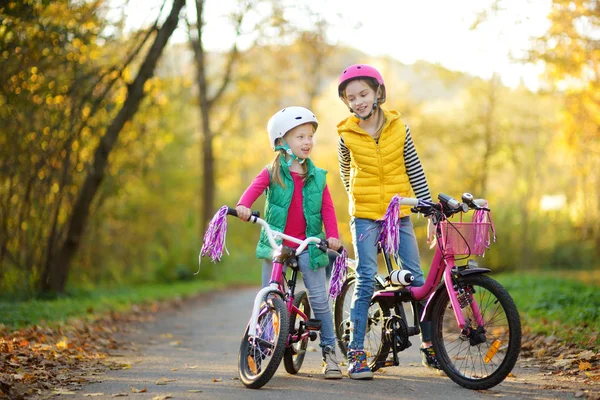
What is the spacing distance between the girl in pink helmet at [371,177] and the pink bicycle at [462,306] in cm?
16

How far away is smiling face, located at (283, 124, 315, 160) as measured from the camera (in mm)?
5586

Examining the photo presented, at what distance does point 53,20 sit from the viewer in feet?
36.2

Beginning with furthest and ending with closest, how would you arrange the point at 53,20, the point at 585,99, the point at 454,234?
the point at 585,99, the point at 53,20, the point at 454,234

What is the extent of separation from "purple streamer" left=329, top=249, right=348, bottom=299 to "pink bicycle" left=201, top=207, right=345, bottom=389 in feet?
1.15

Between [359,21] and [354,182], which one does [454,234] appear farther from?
[359,21]

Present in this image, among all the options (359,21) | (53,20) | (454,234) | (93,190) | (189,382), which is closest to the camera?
(454,234)

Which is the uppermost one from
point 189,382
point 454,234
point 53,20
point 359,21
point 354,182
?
point 359,21

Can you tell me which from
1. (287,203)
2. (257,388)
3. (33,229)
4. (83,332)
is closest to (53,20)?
(33,229)

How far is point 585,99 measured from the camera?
17.2m

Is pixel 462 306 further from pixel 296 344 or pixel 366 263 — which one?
pixel 296 344

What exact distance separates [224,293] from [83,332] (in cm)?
908

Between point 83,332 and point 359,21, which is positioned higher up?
point 359,21

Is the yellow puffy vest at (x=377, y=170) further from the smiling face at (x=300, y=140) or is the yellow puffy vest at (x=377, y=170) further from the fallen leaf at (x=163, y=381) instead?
the fallen leaf at (x=163, y=381)

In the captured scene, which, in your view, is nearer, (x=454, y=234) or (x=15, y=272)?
(x=454, y=234)
